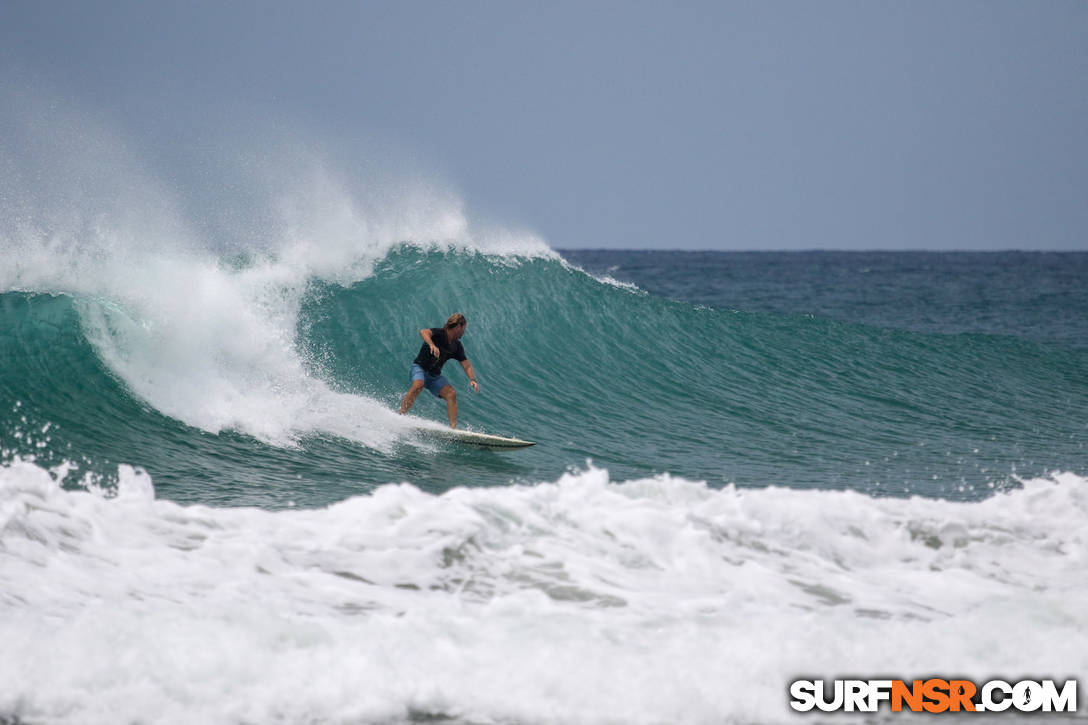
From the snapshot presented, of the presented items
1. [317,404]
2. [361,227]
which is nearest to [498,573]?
[317,404]

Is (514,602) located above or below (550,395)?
below

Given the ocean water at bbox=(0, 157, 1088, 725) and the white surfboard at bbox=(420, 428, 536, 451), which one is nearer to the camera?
the ocean water at bbox=(0, 157, 1088, 725)

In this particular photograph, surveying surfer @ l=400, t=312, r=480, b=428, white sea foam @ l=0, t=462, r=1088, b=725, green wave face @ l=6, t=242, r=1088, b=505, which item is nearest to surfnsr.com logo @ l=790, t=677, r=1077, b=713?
white sea foam @ l=0, t=462, r=1088, b=725

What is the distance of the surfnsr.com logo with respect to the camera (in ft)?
13.8

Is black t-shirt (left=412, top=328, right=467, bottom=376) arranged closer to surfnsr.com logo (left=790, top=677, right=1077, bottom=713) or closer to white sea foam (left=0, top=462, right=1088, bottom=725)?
white sea foam (left=0, top=462, right=1088, bottom=725)

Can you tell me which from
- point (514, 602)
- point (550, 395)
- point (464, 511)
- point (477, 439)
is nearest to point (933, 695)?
point (514, 602)

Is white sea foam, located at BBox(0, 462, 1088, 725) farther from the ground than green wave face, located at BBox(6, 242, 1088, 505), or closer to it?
closer to it

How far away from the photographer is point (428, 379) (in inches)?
396

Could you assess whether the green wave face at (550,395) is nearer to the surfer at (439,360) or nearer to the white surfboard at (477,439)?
the white surfboard at (477,439)

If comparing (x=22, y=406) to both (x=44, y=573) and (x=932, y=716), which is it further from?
(x=932, y=716)

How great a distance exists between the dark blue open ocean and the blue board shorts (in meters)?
0.51

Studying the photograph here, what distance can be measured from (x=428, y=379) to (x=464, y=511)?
4370 mm

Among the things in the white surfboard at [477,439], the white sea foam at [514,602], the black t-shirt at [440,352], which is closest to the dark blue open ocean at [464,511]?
the white sea foam at [514,602]

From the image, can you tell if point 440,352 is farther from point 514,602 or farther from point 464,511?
point 514,602
